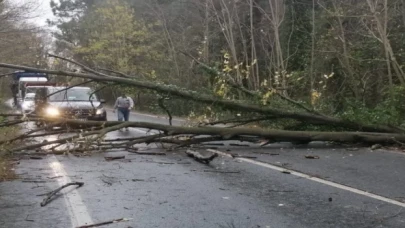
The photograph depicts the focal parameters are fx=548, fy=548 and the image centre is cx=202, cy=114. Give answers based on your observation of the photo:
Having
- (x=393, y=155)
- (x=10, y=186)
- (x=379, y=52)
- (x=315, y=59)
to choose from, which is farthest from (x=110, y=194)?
(x=315, y=59)

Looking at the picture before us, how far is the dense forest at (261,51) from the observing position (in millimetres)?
15086

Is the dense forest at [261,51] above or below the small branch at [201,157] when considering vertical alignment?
above

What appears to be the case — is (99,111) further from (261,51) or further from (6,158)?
(261,51)

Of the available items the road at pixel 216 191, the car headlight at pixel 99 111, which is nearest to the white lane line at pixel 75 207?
the road at pixel 216 191

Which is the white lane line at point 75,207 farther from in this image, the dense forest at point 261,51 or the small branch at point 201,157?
the dense forest at point 261,51

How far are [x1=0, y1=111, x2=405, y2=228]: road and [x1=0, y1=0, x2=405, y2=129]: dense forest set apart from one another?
3192 mm

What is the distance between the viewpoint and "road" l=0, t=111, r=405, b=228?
634cm

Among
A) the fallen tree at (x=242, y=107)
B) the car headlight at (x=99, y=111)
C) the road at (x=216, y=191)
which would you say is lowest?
the road at (x=216, y=191)

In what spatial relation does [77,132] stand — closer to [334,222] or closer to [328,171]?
[328,171]

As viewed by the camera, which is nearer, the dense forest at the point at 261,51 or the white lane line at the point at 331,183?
the white lane line at the point at 331,183

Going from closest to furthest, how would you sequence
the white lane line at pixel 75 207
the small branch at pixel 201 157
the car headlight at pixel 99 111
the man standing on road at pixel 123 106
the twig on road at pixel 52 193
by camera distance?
the white lane line at pixel 75 207, the twig on road at pixel 52 193, the small branch at pixel 201 157, the car headlight at pixel 99 111, the man standing on road at pixel 123 106

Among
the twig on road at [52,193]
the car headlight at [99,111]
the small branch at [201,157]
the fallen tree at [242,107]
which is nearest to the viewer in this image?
the twig on road at [52,193]

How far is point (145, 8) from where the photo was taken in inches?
1873

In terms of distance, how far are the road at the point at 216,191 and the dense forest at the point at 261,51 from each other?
3.19 metres
